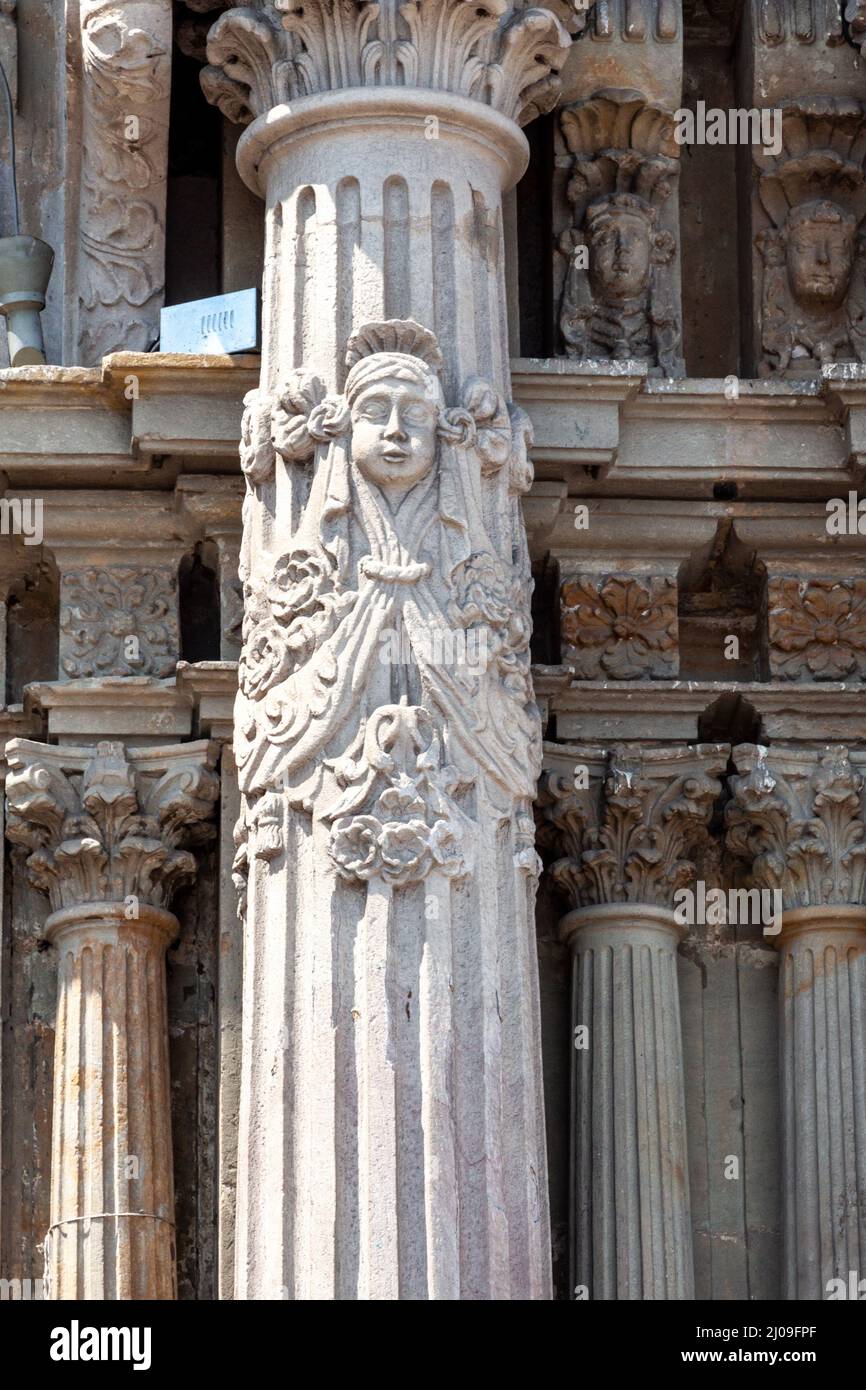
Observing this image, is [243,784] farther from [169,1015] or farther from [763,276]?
[763,276]

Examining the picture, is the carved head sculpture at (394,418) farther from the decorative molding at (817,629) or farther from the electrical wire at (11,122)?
the electrical wire at (11,122)

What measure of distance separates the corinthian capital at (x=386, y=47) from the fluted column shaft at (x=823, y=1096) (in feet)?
9.20

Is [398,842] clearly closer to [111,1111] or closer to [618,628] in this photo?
[111,1111]

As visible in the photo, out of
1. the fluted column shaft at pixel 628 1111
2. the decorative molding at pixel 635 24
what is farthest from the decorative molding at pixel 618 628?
the decorative molding at pixel 635 24

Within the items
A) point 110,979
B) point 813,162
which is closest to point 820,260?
point 813,162

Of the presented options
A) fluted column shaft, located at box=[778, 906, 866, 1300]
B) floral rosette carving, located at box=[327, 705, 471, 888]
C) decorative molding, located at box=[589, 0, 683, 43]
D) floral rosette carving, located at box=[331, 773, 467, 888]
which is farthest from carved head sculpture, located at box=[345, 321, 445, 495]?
fluted column shaft, located at box=[778, 906, 866, 1300]

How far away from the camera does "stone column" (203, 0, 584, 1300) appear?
500 inches

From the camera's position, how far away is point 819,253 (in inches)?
579

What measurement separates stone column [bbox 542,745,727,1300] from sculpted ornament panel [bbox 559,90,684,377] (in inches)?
55.9

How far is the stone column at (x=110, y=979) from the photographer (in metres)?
13.4

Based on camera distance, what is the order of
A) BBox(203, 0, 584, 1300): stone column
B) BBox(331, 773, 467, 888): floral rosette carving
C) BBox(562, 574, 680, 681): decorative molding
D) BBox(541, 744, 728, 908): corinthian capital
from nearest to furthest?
BBox(203, 0, 584, 1300): stone column < BBox(331, 773, 467, 888): floral rosette carving < BBox(541, 744, 728, 908): corinthian capital < BBox(562, 574, 680, 681): decorative molding

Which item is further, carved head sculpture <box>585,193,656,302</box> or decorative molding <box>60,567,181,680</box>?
carved head sculpture <box>585,193,656,302</box>

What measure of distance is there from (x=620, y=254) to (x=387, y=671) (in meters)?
2.11

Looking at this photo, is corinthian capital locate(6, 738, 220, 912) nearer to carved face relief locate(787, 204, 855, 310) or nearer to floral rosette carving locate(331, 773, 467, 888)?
floral rosette carving locate(331, 773, 467, 888)
